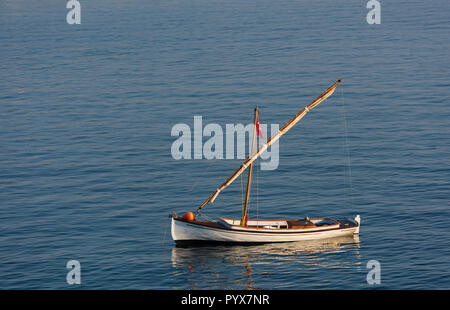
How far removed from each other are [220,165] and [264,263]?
34.4 meters

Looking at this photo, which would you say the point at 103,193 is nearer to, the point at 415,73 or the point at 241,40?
the point at 415,73

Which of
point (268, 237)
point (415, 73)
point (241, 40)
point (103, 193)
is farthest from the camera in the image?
point (241, 40)

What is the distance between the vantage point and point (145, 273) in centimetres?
7175

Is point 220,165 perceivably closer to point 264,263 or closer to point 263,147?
point 263,147

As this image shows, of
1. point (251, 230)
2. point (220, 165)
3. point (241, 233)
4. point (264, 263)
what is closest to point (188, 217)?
point (241, 233)

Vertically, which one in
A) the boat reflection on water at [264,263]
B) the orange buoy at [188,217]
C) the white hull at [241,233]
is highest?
the orange buoy at [188,217]

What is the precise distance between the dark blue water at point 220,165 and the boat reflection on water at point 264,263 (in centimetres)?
26

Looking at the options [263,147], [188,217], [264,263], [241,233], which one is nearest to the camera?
[264,263]

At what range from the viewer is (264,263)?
74500 millimetres

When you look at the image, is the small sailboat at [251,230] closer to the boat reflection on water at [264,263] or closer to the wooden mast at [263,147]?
the boat reflection on water at [264,263]

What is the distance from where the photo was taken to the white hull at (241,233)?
78500mm

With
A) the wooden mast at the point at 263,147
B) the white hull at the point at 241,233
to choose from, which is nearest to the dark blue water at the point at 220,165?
the white hull at the point at 241,233

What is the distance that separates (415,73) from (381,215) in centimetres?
8001
